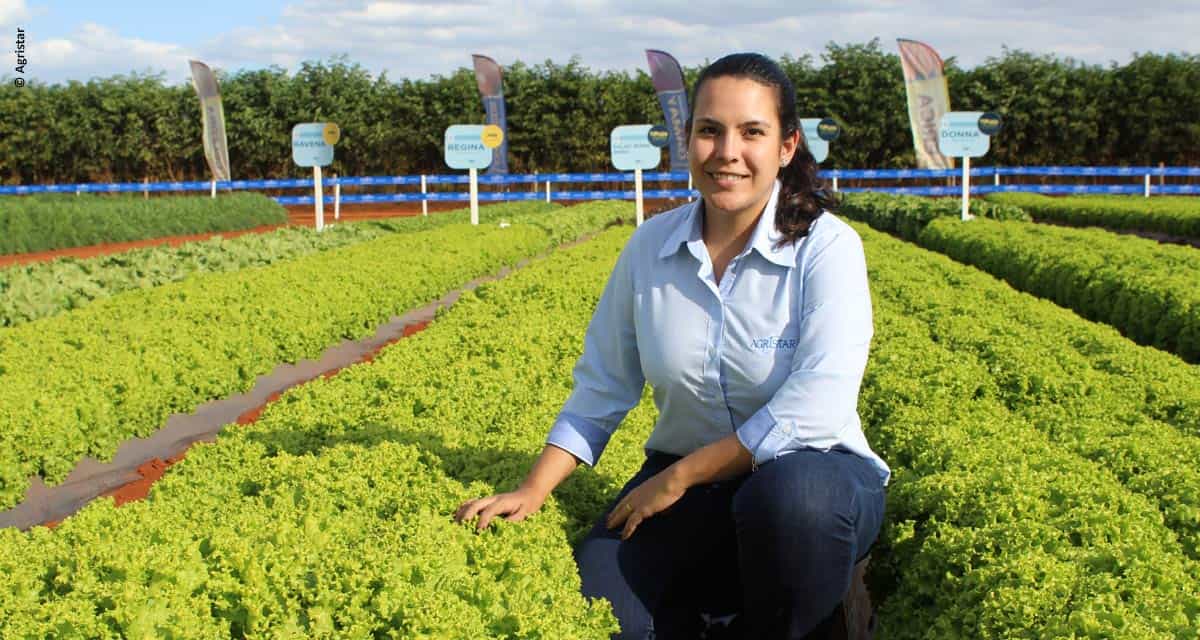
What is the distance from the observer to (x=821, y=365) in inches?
126

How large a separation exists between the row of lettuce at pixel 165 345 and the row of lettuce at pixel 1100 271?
16.2 ft

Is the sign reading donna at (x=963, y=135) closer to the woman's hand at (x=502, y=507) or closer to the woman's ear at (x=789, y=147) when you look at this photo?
the woman's ear at (x=789, y=147)

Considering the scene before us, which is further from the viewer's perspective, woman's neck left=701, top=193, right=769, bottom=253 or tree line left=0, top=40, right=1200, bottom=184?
tree line left=0, top=40, right=1200, bottom=184

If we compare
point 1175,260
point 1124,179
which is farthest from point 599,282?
point 1124,179

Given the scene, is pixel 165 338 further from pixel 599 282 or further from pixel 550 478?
pixel 550 478

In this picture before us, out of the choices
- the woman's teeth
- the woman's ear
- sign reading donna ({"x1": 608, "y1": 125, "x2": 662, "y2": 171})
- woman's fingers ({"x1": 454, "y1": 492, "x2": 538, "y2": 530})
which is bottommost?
woman's fingers ({"x1": 454, "y1": 492, "x2": 538, "y2": 530})

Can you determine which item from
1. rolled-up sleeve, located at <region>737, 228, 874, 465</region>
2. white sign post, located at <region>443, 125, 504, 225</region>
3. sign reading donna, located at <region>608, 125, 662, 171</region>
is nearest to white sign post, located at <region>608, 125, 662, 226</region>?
sign reading donna, located at <region>608, 125, 662, 171</region>

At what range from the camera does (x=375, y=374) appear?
6160 millimetres

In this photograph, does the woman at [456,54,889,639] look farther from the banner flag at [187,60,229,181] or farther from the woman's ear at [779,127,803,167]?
the banner flag at [187,60,229,181]

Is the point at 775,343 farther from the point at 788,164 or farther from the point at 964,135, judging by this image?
the point at 964,135

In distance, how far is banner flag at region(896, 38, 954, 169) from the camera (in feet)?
96.6

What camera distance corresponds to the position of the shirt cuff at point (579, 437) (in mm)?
3479

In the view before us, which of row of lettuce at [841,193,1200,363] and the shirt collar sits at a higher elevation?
the shirt collar

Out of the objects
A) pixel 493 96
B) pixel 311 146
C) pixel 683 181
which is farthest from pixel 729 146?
pixel 683 181
